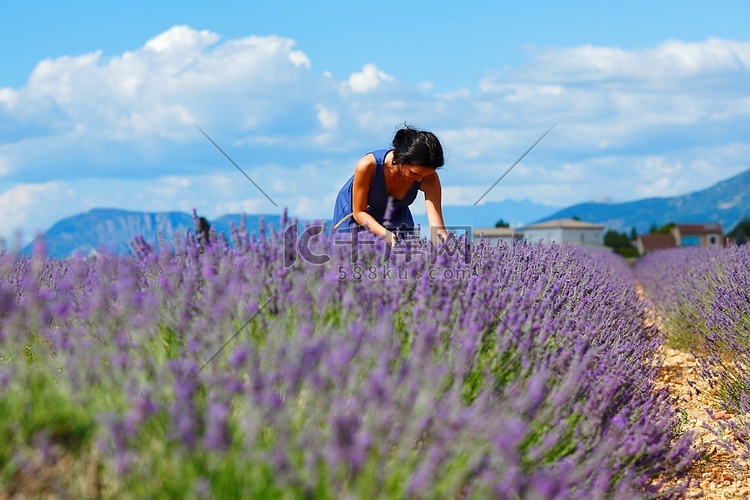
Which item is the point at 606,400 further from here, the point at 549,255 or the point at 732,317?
the point at 732,317

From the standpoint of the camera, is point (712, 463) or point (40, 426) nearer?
point (40, 426)

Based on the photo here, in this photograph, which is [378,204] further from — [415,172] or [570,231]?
[570,231]

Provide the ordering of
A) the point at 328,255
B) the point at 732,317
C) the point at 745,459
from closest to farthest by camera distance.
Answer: the point at 328,255 < the point at 745,459 < the point at 732,317

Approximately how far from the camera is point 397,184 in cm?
471

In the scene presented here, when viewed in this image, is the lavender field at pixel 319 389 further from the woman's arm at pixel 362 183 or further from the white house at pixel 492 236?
the woman's arm at pixel 362 183

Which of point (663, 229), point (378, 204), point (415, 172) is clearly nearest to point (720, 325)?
point (415, 172)

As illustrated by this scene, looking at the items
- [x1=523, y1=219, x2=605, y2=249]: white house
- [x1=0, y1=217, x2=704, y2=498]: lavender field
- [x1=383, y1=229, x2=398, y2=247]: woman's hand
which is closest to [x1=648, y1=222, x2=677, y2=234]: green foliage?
[x1=523, y1=219, x2=605, y2=249]: white house

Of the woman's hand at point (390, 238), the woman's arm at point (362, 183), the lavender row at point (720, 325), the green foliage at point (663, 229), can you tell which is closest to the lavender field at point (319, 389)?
the woman's hand at point (390, 238)

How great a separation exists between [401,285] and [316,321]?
0.35 m

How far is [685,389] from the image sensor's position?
16.5 feet

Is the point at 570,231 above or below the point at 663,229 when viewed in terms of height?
below

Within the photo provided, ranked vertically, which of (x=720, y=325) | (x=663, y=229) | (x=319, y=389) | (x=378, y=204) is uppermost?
(x=663, y=229)

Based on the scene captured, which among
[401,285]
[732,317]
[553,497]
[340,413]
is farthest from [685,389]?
[340,413]

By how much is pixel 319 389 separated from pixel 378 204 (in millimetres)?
3028
